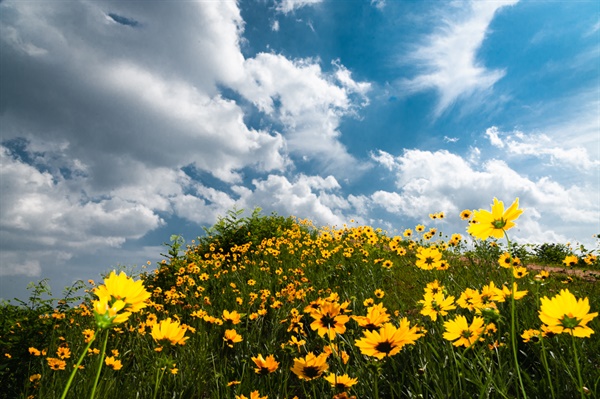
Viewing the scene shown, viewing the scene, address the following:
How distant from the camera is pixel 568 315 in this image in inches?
55.1

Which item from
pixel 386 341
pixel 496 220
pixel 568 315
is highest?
pixel 496 220

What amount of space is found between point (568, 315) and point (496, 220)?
40cm

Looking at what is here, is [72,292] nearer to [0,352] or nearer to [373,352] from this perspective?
[0,352]

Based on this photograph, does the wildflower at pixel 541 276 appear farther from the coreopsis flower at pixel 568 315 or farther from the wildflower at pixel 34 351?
the wildflower at pixel 34 351

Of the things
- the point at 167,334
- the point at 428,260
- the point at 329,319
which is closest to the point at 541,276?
the point at 428,260

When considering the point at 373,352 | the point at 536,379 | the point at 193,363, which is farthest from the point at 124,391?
the point at 536,379

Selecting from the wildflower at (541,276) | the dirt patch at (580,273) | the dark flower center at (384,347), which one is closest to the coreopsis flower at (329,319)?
the dark flower center at (384,347)

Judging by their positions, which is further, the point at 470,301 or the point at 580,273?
the point at 580,273

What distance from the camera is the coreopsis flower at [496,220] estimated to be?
1.48 meters

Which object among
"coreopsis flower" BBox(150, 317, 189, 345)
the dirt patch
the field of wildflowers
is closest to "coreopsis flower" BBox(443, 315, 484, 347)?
the field of wildflowers

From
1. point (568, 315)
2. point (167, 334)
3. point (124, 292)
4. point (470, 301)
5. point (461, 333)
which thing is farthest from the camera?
point (470, 301)

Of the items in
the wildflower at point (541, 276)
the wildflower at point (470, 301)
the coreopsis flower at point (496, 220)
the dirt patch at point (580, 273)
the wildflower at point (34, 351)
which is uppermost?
the dirt patch at point (580, 273)

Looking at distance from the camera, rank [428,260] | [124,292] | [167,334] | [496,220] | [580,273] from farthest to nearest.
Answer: [580,273] < [428,260] < [167,334] < [496,220] < [124,292]

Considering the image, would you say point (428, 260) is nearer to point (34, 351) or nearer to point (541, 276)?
point (541, 276)
